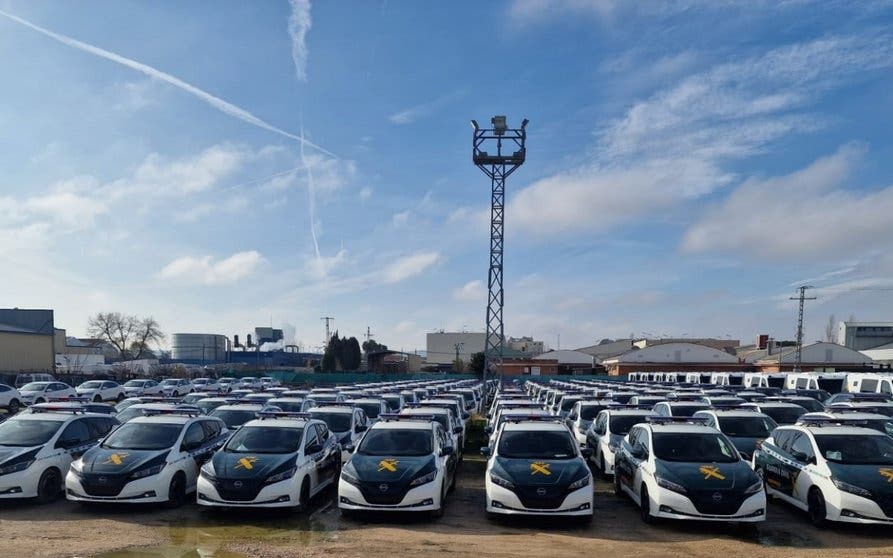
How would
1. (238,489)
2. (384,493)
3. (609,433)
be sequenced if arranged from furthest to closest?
1. (609,433)
2. (238,489)
3. (384,493)

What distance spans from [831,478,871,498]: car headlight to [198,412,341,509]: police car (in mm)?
8195

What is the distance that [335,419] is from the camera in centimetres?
1583

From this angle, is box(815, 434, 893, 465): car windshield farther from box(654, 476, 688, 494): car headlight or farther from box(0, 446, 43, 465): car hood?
box(0, 446, 43, 465): car hood

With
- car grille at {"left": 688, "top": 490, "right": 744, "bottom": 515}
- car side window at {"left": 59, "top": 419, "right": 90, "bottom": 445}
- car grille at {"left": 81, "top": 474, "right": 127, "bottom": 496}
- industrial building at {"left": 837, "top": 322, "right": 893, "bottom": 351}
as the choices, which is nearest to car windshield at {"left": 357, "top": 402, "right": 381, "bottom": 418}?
car side window at {"left": 59, "top": 419, "right": 90, "bottom": 445}

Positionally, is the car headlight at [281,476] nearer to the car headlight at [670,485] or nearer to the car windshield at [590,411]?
the car headlight at [670,485]

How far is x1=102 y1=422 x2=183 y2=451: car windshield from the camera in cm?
1264

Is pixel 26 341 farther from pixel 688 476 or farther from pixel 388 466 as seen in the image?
pixel 688 476

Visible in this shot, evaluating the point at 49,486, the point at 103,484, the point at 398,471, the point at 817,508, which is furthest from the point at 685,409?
the point at 49,486

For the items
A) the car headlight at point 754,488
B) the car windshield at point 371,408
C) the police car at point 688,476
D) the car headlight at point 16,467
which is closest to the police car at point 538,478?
the police car at point 688,476

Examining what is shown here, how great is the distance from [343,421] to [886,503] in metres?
10.2

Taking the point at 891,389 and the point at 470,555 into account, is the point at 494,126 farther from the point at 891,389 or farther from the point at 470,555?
the point at 470,555

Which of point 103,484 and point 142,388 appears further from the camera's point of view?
point 142,388

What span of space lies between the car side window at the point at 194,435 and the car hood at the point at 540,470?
565cm

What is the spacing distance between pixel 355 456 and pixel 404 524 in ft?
5.16
